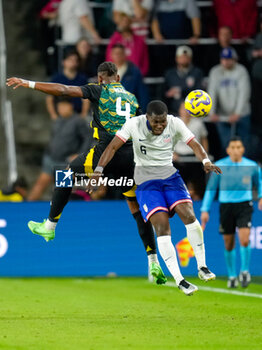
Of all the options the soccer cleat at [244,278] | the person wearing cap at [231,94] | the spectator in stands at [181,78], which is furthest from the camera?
the person wearing cap at [231,94]

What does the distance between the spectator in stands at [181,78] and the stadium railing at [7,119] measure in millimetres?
3119

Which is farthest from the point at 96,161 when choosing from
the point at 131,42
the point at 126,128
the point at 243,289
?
the point at 131,42

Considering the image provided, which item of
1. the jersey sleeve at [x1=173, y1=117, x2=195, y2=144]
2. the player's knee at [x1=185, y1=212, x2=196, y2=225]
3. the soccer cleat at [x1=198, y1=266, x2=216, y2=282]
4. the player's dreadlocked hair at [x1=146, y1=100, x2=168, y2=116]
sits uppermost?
the player's dreadlocked hair at [x1=146, y1=100, x2=168, y2=116]

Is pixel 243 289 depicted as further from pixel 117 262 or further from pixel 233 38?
pixel 233 38

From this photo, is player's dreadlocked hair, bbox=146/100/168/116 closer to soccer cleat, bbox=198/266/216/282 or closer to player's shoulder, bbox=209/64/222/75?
soccer cleat, bbox=198/266/216/282

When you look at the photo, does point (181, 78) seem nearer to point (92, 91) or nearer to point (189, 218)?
point (92, 91)

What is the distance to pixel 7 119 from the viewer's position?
59.4 feet

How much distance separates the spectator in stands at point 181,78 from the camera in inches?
682

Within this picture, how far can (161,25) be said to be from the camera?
1842cm

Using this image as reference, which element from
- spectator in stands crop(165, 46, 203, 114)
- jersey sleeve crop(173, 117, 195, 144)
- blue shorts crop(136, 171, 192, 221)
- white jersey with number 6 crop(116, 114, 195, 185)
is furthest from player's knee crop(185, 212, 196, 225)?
spectator in stands crop(165, 46, 203, 114)

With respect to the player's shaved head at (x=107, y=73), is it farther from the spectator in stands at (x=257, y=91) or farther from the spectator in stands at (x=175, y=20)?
the spectator in stands at (x=175, y=20)

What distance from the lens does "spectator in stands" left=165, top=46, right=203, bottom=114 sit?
17.3 m

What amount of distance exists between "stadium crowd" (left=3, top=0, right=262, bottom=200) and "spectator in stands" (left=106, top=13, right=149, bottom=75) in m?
0.02

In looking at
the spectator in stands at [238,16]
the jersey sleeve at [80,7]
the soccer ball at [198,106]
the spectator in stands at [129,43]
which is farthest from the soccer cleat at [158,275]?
the spectator in stands at [238,16]
